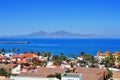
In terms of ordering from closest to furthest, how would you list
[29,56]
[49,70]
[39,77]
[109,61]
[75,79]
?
[75,79]
[39,77]
[49,70]
[109,61]
[29,56]

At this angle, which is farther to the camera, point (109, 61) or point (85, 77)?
point (109, 61)

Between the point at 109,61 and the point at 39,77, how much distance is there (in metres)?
27.1

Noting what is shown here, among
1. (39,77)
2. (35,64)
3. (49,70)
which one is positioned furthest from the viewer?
(35,64)

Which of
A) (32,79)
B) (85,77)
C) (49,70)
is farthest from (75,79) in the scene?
(49,70)

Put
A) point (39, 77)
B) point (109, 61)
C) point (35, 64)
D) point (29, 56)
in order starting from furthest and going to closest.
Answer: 1. point (29, 56)
2. point (109, 61)
3. point (35, 64)
4. point (39, 77)

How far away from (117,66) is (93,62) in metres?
6.32

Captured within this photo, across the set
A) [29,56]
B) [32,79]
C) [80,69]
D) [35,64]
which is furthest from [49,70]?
[29,56]

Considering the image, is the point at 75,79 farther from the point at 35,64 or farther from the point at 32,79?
the point at 35,64

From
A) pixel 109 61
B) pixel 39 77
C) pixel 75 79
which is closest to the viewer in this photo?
pixel 75 79

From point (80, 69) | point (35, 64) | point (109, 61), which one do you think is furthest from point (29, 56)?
point (80, 69)

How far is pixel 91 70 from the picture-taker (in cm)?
4116

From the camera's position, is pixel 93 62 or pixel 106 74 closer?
pixel 106 74

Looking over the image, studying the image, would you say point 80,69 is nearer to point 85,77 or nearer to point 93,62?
point 85,77

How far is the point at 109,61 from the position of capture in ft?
188
